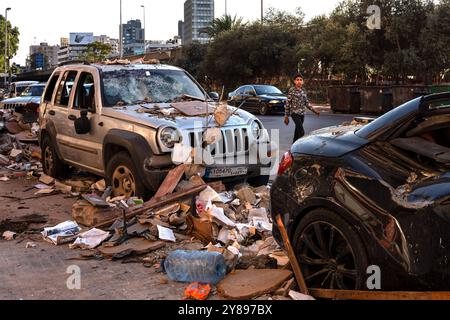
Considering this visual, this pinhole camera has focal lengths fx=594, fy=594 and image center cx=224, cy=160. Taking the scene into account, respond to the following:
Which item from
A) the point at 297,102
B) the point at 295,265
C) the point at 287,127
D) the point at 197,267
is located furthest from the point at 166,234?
the point at 287,127

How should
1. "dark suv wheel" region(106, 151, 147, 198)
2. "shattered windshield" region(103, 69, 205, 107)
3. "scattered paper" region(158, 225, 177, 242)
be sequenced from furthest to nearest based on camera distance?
"shattered windshield" region(103, 69, 205, 107) → "dark suv wheel" region(106, 151, 147, 198) → "scattered paper" region(158, 225, 177, 242)

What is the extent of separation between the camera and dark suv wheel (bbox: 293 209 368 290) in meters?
3.68

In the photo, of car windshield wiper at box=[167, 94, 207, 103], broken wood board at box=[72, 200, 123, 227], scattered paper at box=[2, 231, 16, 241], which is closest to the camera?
scattered paper at box=[2, 231, 16, 241]

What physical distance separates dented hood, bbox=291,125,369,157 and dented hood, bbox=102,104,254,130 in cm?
294

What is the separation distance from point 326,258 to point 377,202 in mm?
651

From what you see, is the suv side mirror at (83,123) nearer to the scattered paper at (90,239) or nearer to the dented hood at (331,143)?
the scattered paper at (90,239)

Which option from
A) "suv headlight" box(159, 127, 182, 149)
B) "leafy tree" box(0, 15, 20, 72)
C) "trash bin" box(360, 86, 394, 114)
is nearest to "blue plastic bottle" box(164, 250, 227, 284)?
"suv headlight" box(159, 127, 182, 149)

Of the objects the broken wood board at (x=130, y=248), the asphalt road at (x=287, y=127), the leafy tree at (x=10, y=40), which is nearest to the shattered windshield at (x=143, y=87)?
the broken wood board at (x=130, y=248)

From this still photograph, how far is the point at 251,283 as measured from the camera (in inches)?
176

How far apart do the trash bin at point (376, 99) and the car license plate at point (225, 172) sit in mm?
17263

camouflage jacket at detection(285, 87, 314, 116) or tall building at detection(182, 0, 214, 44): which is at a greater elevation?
tall building at detection(182, 0, 214, 44)

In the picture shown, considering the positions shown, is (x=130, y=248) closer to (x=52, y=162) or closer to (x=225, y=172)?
(x=225, y=172)

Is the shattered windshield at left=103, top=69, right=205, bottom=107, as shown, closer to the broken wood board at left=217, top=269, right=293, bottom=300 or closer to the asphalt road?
the broken wood board at left=217, top=269, right=293, bottom=300
